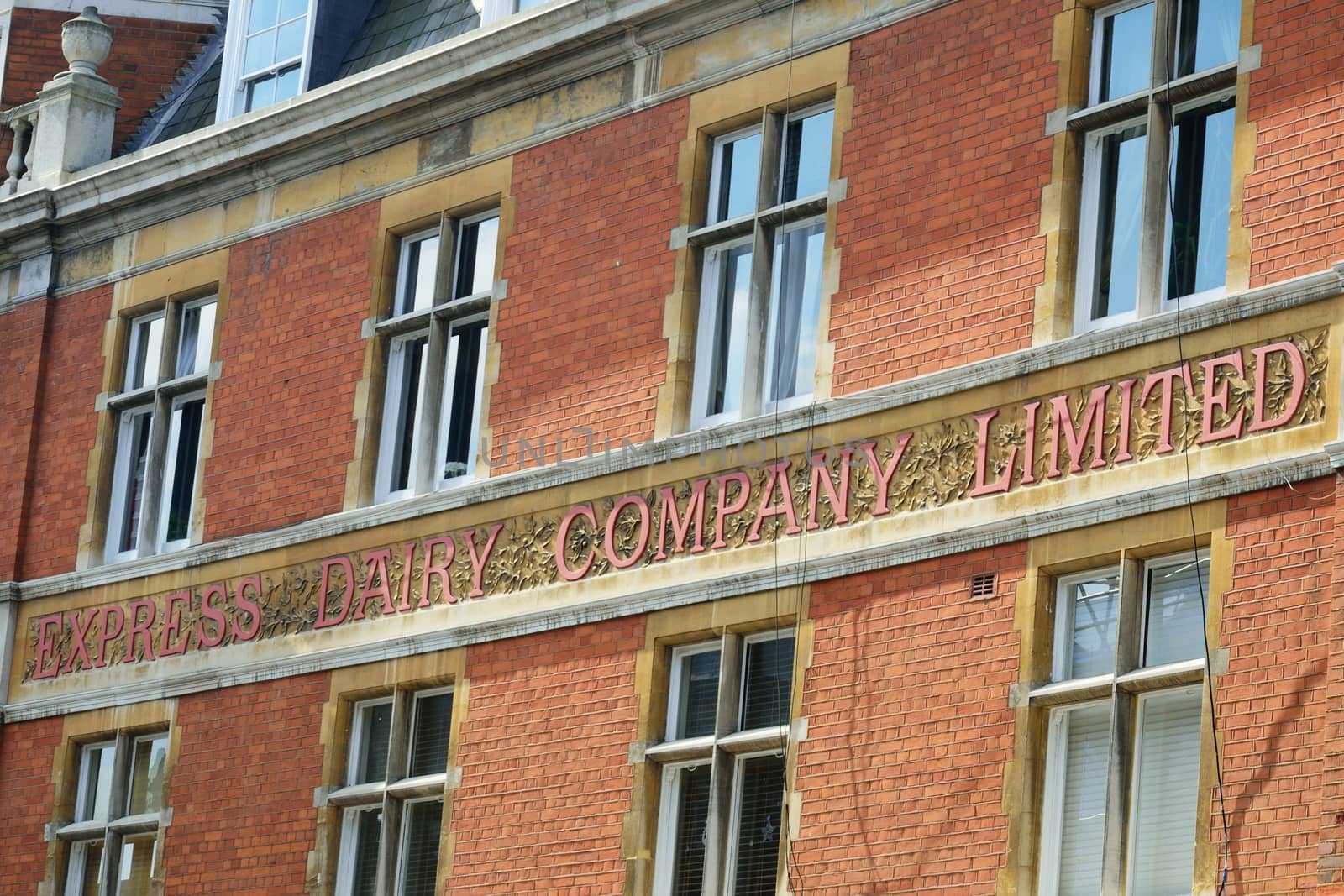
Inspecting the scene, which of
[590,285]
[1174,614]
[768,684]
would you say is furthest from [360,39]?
[1174,614]

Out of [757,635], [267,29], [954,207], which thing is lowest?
[757,635]

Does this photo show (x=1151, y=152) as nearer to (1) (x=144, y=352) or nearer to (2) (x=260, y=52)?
(2) (x=260, y=52)

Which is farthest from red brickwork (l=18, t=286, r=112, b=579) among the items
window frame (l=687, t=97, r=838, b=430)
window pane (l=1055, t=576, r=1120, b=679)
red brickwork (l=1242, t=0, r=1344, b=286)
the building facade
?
red brickwork (l=1242, t=0, r=1344, b=286)

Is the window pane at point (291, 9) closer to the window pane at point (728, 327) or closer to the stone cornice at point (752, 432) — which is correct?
the stone cornice at point (752, 432)

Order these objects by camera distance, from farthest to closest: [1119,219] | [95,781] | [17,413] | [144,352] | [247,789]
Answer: [17,413]
[144,352]
[95,781]
[247,789]
[1119,219]

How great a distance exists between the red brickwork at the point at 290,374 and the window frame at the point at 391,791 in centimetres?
169

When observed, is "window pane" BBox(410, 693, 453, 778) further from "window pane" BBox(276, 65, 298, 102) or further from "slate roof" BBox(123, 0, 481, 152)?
"window pane" BBox(276, 65, 298, 102)

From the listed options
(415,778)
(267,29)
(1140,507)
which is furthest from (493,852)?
(267,29)

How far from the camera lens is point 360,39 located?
23328 mm

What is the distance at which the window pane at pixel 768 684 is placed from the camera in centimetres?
1761

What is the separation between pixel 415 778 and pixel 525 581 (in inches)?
64.1

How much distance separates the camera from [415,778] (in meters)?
19.8

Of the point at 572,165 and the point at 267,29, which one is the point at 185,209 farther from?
the point at 572,165

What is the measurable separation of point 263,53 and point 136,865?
6.72 metres
